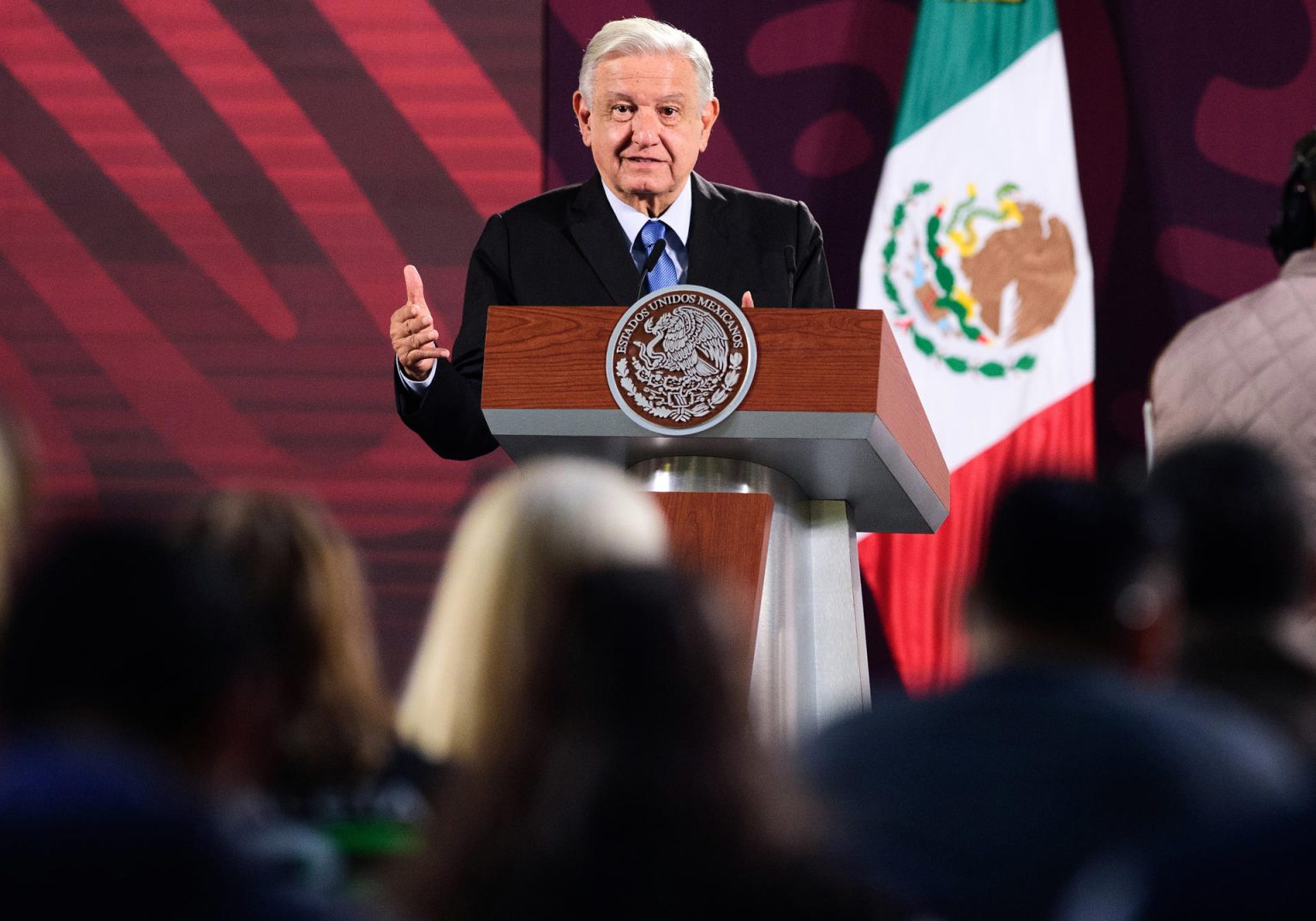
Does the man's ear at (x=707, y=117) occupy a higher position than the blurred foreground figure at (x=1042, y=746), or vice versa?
the man's ear at (x=707, y=117)

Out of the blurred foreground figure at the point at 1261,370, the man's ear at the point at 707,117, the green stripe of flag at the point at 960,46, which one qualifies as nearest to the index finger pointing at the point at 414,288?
the man's ear at the point at 707,117

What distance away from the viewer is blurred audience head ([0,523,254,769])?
3.14 feet

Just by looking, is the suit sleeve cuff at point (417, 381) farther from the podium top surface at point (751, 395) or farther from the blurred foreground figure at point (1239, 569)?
the blurred foreground figure at point (1239, 569)

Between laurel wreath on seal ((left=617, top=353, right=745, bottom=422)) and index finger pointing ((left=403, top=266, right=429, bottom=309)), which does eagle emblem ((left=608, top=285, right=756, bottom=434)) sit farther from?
index finger pointing ((left=403, top=266, right=429, bottom=309))

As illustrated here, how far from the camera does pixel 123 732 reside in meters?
0.97

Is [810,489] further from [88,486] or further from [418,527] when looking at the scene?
[88,486]

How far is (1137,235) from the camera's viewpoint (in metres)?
4.91

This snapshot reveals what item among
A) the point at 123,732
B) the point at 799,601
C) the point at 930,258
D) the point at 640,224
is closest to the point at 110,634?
the point at 123,732

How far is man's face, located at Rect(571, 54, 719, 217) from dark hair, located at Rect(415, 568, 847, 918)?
2.17m

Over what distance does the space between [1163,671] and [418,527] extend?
3.75m

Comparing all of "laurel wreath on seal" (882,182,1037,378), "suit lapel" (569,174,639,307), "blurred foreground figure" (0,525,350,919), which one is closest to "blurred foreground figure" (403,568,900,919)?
"blurred foreground figure" (0,525,350,919)

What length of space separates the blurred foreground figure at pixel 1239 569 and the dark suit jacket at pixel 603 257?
148cm

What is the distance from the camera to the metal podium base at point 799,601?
7.75 ft

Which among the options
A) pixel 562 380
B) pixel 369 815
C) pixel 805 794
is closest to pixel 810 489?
pixel 562 380
